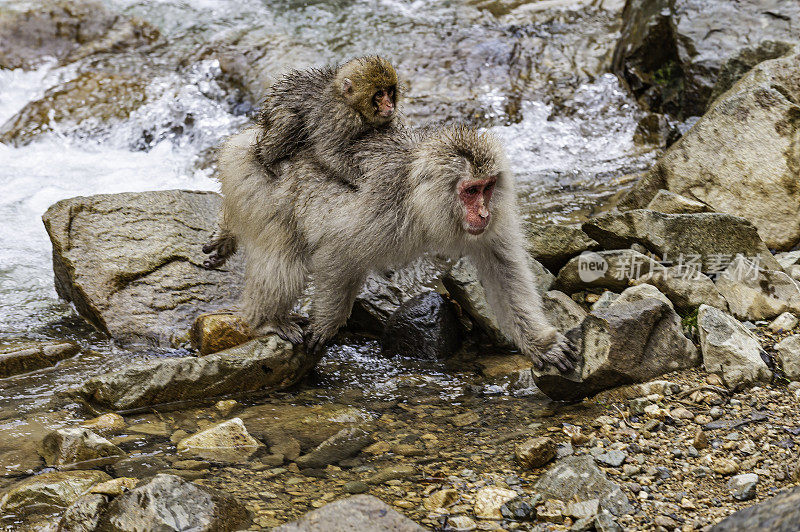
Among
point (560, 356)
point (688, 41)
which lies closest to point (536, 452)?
point (560, 356)

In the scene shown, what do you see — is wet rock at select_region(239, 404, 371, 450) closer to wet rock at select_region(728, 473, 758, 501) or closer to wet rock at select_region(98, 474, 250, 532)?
wet rock at select_region(98, 474, 250, 532)

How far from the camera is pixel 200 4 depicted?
1188cm

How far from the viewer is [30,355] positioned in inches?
195

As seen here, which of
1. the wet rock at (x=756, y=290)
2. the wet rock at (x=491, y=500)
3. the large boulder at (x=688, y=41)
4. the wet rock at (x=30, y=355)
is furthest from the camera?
Answer: the large boulder at (x=688, y=41)

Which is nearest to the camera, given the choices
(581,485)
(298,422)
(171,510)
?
(171,510)

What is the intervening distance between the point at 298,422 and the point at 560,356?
1.52 metres

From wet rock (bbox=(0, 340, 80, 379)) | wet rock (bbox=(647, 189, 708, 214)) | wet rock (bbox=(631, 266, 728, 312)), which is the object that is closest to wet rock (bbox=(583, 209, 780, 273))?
wet rock (bbox=(631, 266, 728, 312))

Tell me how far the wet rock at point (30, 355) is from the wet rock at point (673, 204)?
420 centimetres

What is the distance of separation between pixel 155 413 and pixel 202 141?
536 cm

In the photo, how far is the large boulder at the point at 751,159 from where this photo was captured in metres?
5.58

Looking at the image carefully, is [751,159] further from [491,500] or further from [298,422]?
[298,422]

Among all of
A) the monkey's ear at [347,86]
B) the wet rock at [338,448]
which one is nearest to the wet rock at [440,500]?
the wet rock at [338,448]

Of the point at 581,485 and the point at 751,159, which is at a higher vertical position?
the point at 751,159

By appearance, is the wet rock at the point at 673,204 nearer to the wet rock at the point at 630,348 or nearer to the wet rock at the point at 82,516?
the wet rock at the point at 630,348
